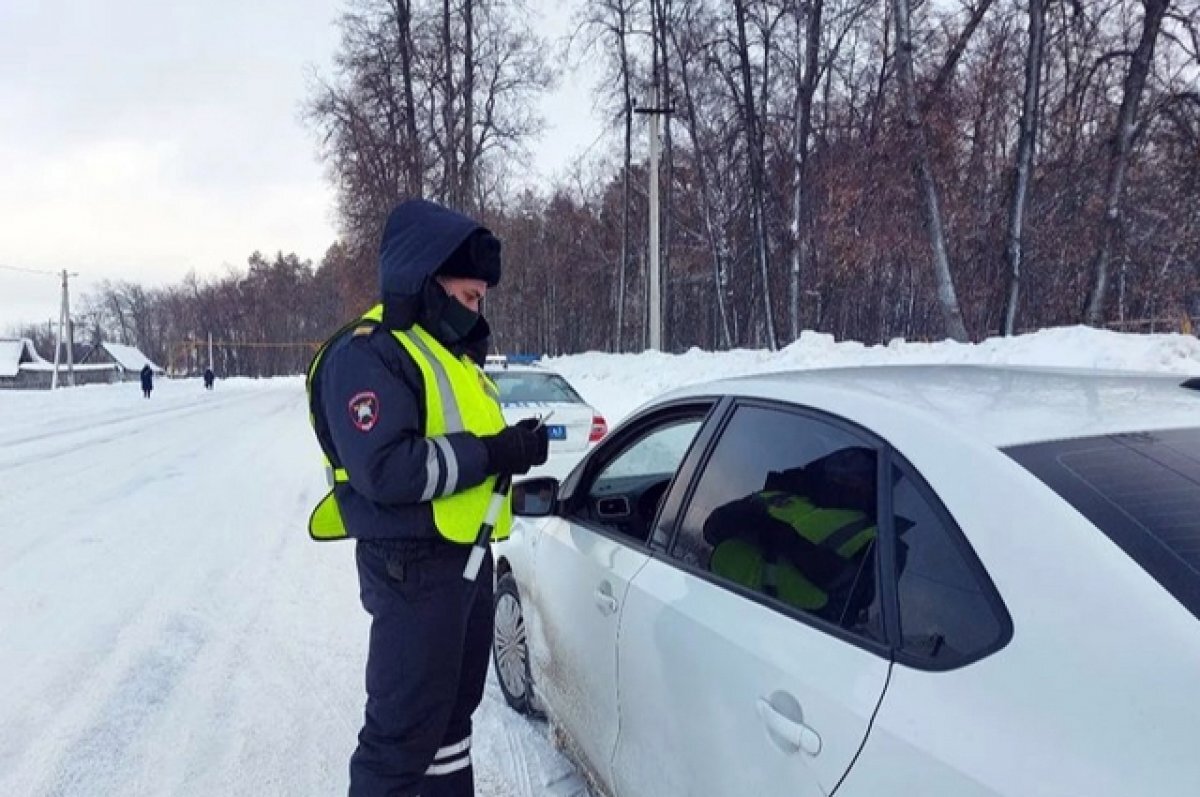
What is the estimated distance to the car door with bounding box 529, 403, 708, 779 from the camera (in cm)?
229

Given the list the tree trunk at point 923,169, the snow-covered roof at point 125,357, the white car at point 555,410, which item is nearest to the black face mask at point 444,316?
the white car at point 555,410

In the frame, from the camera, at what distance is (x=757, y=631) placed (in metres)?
1.62

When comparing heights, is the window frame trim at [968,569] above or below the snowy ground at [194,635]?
above

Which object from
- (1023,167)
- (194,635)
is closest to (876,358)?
(1023,167)

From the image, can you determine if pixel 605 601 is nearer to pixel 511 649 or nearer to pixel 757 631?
pixel 757 631

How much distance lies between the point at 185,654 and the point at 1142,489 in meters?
4.28

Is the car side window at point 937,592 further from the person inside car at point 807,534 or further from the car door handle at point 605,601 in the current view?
the car door handle at point 605,601

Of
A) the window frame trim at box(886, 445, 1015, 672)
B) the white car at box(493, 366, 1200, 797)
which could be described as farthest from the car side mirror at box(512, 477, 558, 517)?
the window frame trim at box(886, 445, 1015, 672)

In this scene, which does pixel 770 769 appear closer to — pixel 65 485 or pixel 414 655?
pixel 414 655

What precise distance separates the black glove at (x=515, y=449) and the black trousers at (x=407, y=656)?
0.27m

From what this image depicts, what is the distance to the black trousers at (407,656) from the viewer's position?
1.99 meters

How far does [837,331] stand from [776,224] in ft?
27.5

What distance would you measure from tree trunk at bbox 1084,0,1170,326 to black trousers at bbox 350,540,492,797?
48.4 ft

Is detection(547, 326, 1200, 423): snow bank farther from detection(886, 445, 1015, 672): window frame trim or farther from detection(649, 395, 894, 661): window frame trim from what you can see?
detection(886, 445, 1015, 672): window frame trim
